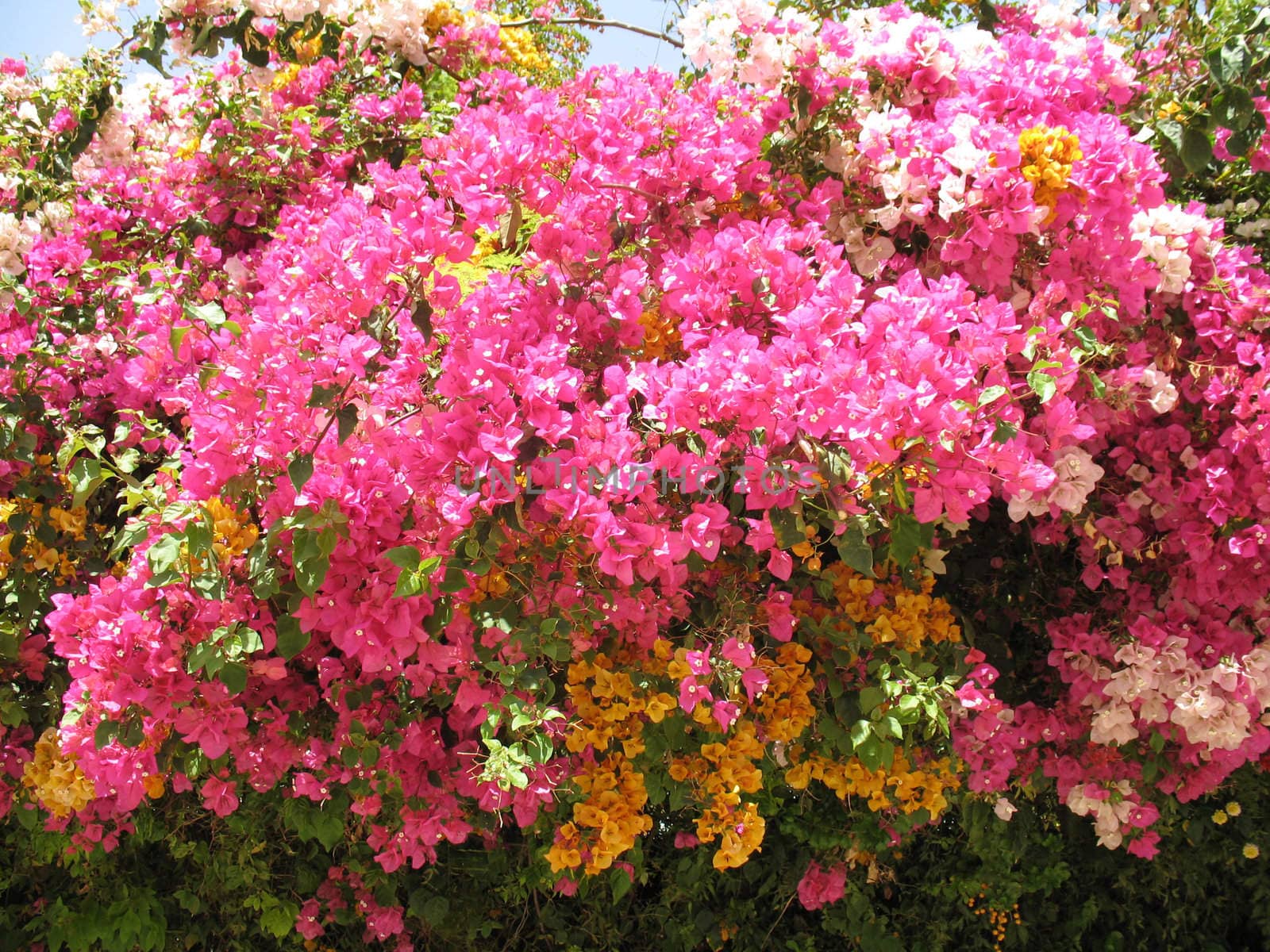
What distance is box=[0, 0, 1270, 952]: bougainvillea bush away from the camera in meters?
1.77

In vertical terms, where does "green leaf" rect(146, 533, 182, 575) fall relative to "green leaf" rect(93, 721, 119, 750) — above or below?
above

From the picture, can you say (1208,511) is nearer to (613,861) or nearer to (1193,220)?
(1193,220)

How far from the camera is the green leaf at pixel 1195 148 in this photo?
2.31m

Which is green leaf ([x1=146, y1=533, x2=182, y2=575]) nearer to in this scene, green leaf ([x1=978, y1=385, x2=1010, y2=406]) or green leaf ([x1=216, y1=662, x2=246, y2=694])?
green leaf ([x1=216, y1=662, x2=246, y2=694])

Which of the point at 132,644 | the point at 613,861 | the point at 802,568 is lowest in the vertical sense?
the point at 613,861

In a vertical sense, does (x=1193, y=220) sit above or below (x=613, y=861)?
above

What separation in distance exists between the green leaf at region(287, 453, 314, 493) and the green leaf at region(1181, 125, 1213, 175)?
6.32 ft

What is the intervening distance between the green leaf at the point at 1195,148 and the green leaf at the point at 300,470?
1.93 metres

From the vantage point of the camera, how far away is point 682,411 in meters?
1.71

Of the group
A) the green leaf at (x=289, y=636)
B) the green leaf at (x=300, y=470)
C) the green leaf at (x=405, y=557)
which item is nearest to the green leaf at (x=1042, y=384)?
the green leaf at (x=405, y=557)

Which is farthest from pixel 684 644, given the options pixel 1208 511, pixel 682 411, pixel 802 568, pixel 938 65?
pixel 938 65

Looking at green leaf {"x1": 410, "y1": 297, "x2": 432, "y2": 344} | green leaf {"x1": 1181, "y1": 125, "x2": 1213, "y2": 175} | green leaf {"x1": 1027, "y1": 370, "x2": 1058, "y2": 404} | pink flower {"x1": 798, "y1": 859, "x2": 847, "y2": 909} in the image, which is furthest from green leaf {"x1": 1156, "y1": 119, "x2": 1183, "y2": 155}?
pink flower {"x1": 798, "y1": 859, "x2": 847, "y2": 909}

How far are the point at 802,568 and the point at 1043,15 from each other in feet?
4.77

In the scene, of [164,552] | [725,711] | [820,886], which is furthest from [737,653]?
[820,886]
